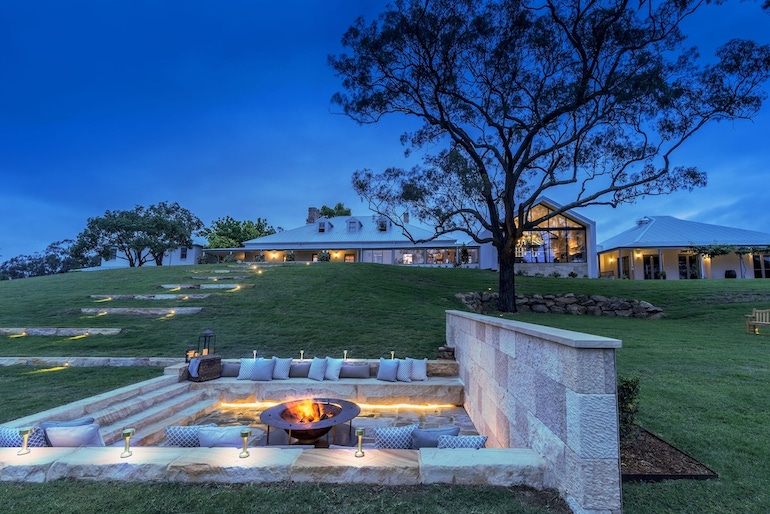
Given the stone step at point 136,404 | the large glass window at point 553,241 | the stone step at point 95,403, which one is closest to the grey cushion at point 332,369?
the stone step at point 136,404

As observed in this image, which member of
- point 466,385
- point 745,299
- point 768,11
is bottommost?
point 466,385

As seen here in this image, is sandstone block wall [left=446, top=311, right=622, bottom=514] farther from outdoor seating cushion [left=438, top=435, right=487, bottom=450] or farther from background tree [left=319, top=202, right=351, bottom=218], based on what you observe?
background tree [left=319, top=202, right=351, bottom=218]

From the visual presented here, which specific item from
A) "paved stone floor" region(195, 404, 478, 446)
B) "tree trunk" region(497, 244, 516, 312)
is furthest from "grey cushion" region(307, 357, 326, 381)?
"tree trunk" region(497, 244, 516, 312)

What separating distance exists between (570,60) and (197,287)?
17.6 metres

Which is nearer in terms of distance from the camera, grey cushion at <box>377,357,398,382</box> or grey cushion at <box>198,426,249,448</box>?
grey cushion at <box>198,426,249,448</box>

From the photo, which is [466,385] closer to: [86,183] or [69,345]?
[69,345]

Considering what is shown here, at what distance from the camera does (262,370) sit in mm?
7188

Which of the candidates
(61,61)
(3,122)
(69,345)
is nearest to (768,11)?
(69,345)

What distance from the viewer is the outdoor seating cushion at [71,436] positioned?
333 cm

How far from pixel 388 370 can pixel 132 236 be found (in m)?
31.6

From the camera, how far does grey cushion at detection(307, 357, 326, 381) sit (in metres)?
7.21

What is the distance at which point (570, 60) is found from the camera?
12203mm

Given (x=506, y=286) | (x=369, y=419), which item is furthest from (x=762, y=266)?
(x=369, y=419)

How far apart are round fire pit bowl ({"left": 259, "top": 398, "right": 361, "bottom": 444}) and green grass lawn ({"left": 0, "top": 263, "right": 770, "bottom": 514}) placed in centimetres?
178
